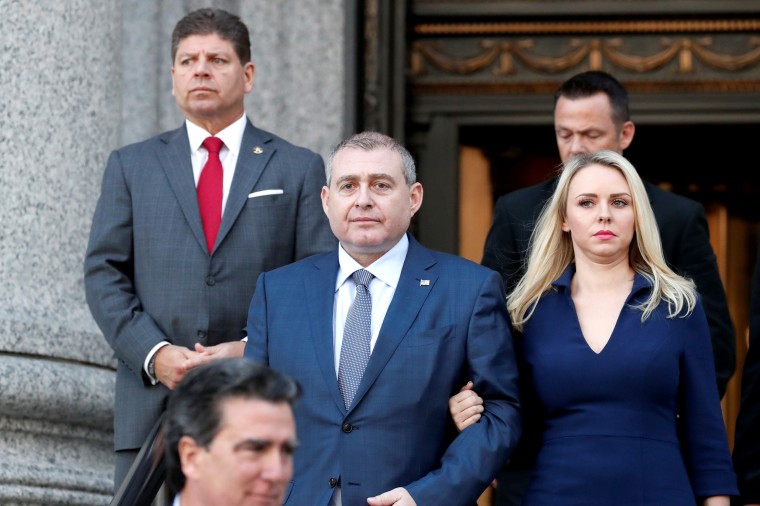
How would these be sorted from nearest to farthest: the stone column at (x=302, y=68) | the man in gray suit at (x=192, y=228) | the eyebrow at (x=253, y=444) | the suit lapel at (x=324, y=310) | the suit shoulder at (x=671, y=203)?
the eyebrow at (x=253, y=444)
the suit lapel at (x=324, y=310)
the man in gray suit at (x=192, y=228)
the suit shoulder at (x=671, y=203)
the stone column at (x=302, y=68)

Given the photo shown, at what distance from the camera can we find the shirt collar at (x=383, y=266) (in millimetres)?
5340

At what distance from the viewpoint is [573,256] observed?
219 inches

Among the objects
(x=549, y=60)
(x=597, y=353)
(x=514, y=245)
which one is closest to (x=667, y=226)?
(x=514, y=245)

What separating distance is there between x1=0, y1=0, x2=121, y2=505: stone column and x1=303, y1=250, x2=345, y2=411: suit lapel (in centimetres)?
140

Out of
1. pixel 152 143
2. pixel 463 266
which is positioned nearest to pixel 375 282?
pixel 463 266

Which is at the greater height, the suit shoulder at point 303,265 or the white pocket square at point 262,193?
the white pocket square at point 262,193

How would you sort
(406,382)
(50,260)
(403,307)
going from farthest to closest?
(50,260)
(403,307)
(406,382)

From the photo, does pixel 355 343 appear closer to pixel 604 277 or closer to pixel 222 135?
pixel 604 277

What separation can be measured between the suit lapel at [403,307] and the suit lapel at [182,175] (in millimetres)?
779

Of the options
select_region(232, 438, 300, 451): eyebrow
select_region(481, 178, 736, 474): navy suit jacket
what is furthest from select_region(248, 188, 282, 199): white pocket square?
select_region(232, 438, 300, 451): eyebrow

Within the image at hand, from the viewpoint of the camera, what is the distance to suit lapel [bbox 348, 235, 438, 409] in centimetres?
511

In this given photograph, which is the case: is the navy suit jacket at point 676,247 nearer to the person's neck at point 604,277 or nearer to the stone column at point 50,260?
the person's neck at point 604,277

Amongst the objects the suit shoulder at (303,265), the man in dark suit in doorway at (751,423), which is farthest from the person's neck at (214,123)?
the man in dark suit in doorway at (751,423)

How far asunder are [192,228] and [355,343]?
87 cm
